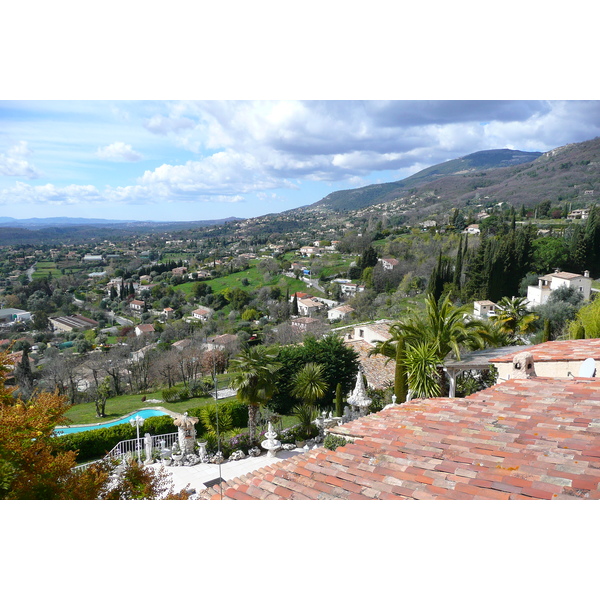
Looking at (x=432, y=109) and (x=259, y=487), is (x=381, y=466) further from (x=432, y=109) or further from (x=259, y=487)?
(x=432, y=109)

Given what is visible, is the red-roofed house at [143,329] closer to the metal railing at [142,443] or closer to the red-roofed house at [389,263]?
the red-roofed house at [389,263]

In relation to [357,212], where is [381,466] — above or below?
below

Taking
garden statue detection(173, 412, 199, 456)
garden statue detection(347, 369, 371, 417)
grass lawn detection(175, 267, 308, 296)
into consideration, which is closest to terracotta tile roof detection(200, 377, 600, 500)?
garden statue detection(173, 412, 199, 456)

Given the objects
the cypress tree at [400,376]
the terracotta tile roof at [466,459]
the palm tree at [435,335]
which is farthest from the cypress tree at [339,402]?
the terracotta tile roof at [466,459]

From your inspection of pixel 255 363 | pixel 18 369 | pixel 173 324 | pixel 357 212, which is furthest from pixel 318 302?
pixel 357 212

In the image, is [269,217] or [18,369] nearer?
[18,369]

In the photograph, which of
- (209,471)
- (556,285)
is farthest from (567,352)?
(556,285)

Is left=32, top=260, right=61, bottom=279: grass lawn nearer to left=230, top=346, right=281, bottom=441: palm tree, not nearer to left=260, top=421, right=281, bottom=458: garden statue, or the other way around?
left=230, top=346, right=281, bottom=441: palm tree
